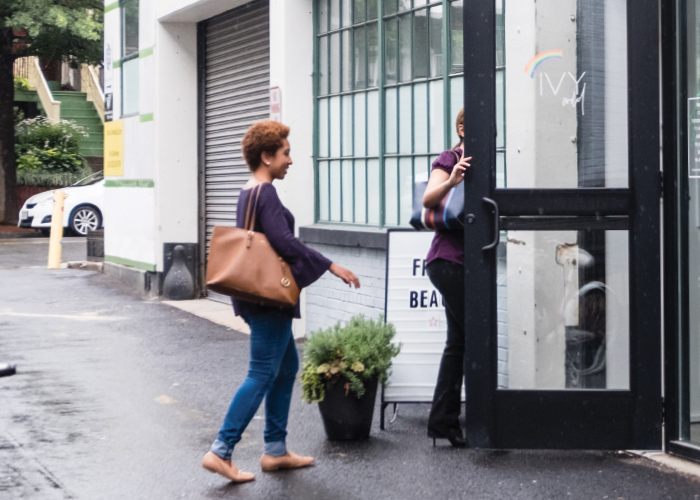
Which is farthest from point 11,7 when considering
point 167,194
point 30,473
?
point 30,473

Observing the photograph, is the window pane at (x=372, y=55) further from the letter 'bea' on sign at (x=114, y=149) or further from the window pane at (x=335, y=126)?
the letter 'bea' on sign at (x=114, y=149)

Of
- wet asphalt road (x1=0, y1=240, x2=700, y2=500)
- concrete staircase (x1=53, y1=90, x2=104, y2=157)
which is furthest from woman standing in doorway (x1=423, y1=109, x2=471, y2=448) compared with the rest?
concrete staircase (x1=53, y1=90, x2=104, y2=157)

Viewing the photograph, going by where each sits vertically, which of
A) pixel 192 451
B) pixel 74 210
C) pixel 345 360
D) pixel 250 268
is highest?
pixel 74 210

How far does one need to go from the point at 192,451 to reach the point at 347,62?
4.53 meters

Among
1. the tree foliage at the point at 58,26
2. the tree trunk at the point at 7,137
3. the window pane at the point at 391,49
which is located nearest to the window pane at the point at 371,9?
the window pane at the point at 391,49

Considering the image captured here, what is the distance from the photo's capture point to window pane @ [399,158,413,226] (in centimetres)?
881

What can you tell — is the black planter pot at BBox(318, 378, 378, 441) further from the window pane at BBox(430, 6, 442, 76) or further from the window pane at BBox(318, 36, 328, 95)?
the window pane at BBox(318, 36, 328, 95)

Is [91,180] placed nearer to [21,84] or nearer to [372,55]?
[21,84]

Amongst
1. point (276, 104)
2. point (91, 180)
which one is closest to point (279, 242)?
point (276, 104)

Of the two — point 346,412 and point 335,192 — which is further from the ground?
point 335,192

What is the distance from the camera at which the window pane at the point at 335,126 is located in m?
10.0

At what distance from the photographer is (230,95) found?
13.1 m

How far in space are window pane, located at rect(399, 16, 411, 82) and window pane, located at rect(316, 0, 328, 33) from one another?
147 centimetres

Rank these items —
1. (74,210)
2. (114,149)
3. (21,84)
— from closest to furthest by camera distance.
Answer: (114,149)
(74,210)
(21,84)
